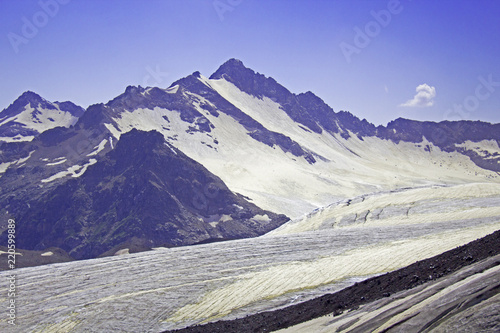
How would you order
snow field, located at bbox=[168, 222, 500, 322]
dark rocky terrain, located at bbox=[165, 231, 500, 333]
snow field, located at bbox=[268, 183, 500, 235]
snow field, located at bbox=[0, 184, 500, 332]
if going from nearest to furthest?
dark rocky terrain, located at bbox=[165, 231, 500, 333] → snow field, located at bbox=[0, 184, 500, 332] → snow field, located at bbox=[168, 222, 500, 322] → snow field, located at bbox=[268, 183, 500, 235]

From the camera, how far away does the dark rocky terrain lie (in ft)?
114

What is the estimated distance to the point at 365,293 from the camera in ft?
122

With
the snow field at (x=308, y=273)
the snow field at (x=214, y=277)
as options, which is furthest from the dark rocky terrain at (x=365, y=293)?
the snow field at (x=308, y=273)

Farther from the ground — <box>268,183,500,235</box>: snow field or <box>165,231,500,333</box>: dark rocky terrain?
<box>268,183,500,235</box>: snow field

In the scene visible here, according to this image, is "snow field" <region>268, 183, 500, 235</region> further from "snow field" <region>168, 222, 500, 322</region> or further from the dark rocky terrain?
the dark rocky terrain

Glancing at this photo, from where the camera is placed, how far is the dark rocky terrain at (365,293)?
34844 millimetres

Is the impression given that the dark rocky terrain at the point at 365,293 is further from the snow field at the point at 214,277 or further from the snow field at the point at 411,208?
the snow field at the point at 411,208

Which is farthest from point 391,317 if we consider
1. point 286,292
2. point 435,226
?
point 435,226

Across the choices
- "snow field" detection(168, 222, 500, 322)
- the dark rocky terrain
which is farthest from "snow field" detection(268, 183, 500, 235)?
the dark rocky terrain

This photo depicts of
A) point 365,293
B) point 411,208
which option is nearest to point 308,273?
point 365,293

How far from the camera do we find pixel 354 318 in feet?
96.9

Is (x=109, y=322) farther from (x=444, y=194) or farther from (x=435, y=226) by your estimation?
(x=444, y=194)

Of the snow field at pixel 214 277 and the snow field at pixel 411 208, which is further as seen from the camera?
the snow field at pixel 411 208

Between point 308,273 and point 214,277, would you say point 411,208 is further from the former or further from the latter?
point 214,277
